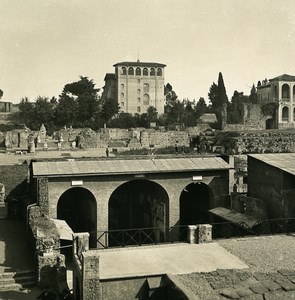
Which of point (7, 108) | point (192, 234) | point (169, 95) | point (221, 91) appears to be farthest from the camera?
point (169, 95)

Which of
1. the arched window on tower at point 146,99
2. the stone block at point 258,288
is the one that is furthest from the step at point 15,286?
the arched window on tower at point 146,99

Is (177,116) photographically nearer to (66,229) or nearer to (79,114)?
(79,114)

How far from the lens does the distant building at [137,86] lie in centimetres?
8912

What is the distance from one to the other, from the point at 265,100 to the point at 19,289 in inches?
2536

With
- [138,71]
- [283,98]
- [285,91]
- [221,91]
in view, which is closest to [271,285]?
[283,98]

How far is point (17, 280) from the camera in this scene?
61.6 feet

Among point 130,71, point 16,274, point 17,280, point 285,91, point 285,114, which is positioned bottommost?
point 17,280

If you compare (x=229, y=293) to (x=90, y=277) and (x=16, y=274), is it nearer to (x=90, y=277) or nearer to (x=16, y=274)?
(x=90, y=277)

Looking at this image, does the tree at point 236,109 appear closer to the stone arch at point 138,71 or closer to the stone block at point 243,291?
the stone arch at point 138,71

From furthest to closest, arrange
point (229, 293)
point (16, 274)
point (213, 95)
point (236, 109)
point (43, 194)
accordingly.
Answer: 1. point (213, 95)
2. point (236, 109)
3. point (43, 194)
4. point (16, 274)
5. point (229, 293)

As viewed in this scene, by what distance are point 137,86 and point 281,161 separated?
66.6 meters

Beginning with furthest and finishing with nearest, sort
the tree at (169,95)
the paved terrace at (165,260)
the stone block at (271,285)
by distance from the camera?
the tree at (169,95) < the paved terrace at (165,260) < the stone block at (271,285)

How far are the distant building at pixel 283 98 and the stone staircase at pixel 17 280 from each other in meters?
57.3

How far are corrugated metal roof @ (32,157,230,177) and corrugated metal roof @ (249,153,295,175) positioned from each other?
252cm
